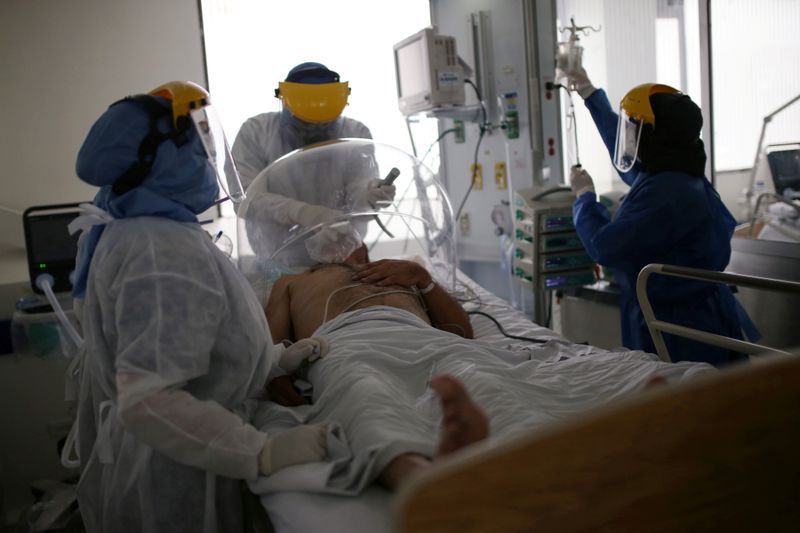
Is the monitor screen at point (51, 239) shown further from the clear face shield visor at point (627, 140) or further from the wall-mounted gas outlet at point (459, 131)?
the wall-mounted gas outlet at point (459, 131)

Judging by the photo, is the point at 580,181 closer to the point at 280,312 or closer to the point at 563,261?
the point at 563,261

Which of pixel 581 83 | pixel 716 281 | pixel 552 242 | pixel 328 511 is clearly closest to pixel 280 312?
pixel 328 511

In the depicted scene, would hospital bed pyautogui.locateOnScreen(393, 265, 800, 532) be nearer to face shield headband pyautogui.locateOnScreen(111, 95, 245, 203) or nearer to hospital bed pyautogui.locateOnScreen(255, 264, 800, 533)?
hospital bed pyautogui.locateOnScreen(255, 264, 800, 533)

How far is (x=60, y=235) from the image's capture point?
2.89 m

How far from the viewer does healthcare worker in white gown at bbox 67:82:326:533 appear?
4.14 ft

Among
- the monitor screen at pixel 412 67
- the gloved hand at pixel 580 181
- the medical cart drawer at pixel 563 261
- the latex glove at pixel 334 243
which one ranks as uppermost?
the monitor screen at pixel 412 67

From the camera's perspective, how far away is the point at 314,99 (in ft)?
9.02

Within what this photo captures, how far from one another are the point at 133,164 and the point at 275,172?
1.29 metres

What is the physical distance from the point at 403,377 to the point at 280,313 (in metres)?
0.74

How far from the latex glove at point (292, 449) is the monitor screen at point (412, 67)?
2861 mm

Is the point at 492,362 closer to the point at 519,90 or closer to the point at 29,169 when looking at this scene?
the point at 519,90

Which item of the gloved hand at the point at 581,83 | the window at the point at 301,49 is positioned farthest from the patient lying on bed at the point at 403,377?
the window at the point at 301,49

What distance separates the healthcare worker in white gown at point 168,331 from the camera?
49.6 inches

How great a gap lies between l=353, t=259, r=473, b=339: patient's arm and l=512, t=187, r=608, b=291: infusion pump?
1.08 metres
